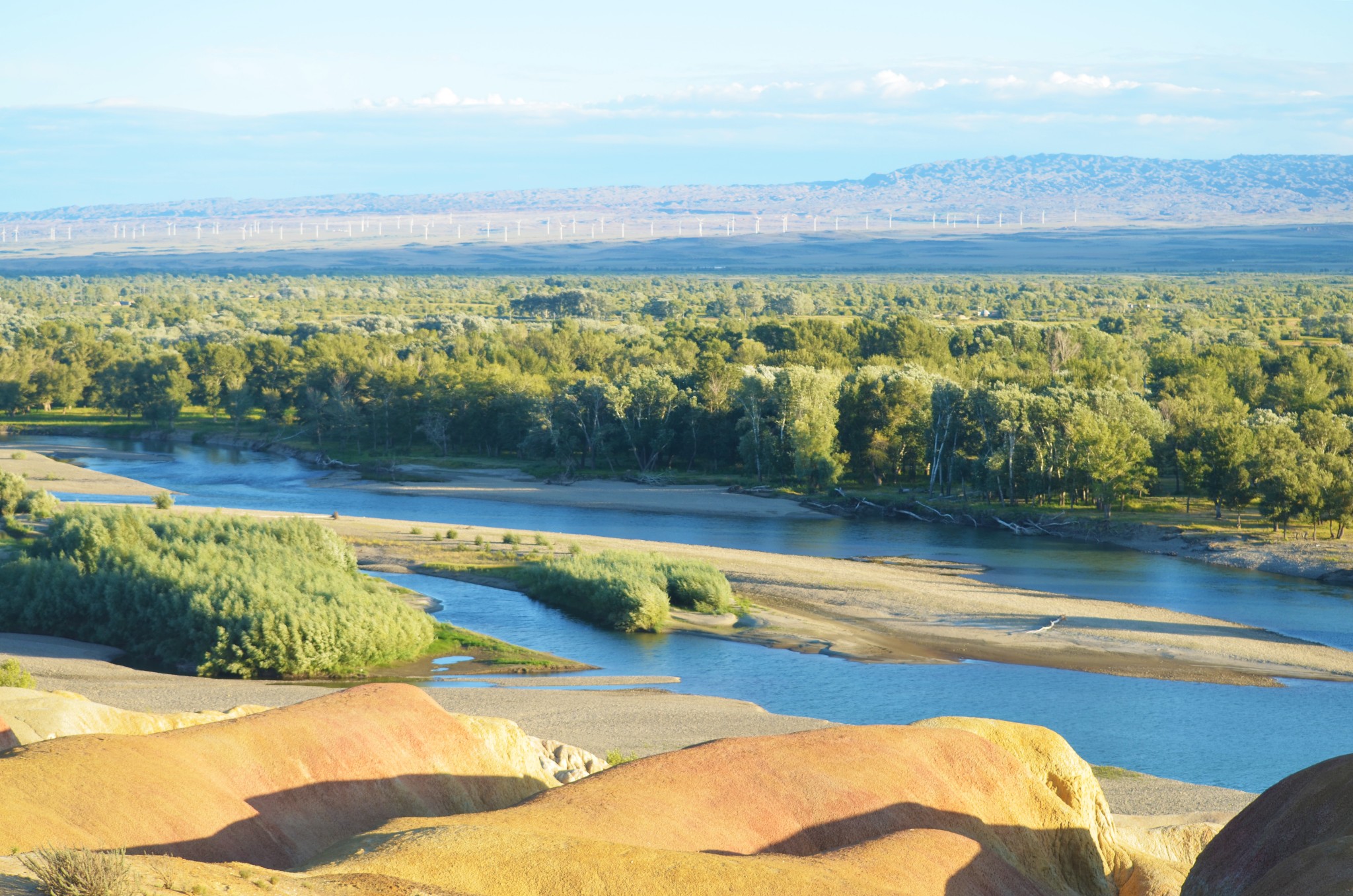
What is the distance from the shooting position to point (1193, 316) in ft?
446

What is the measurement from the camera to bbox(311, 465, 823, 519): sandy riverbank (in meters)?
74.4

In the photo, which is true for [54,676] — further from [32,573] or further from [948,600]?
[948,600]

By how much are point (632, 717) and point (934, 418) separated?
151 feet

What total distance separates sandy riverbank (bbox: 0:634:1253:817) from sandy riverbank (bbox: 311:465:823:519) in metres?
38.4

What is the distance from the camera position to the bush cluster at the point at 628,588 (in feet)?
153

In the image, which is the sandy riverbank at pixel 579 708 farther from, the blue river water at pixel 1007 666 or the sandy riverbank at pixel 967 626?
the sandy riverbank at pixel 967 626

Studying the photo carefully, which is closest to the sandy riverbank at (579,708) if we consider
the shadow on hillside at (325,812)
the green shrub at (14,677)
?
the green shrub at (14,677)

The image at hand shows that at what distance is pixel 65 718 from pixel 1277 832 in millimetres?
16889

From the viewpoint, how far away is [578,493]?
7950 centimetres

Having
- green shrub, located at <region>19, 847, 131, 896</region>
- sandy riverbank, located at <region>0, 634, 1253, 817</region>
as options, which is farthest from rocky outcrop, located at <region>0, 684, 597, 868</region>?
sandy riverbank, located at <region>0, 634, 1253, 817</region>

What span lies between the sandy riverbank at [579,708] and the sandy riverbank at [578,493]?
38377mm

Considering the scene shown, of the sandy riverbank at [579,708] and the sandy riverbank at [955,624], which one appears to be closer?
the sandy riverbank at [579,708]

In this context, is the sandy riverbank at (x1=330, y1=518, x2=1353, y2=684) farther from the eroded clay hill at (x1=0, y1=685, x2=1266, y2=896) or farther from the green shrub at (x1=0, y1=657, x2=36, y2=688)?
the green shrub at (x1=0, y1=657, x2=36, y2=688)

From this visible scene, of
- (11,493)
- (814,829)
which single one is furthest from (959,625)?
(11,493)
